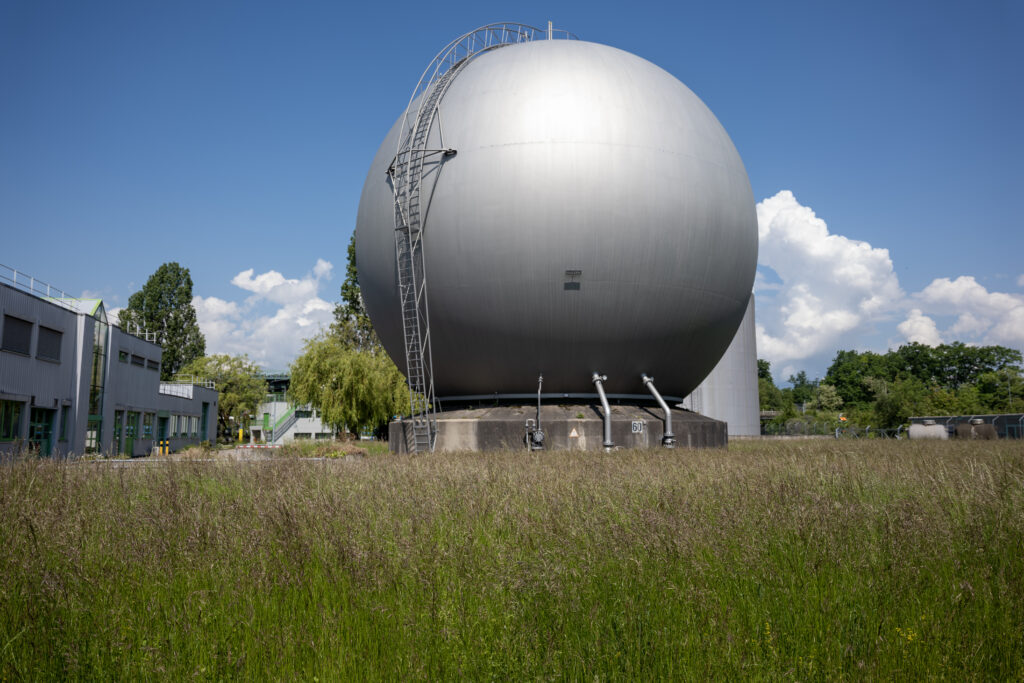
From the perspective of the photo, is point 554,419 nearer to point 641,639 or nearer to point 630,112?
point 630,112

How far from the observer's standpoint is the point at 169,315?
59156 mm

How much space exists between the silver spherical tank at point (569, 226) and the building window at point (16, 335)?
14126 mm

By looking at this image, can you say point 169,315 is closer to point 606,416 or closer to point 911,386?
point 606,416

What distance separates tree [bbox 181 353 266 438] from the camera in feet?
188

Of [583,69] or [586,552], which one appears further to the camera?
[583,69]

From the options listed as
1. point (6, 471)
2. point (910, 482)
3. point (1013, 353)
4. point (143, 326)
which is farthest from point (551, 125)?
point (1013, 353)

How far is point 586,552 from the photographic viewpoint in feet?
14.3

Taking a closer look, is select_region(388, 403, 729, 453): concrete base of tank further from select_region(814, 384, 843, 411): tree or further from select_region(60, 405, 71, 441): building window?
select_region(814, 384, 843, 411): tree

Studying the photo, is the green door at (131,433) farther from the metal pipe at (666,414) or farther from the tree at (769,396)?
the tree at (769,396)

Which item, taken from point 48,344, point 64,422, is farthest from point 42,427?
point 48,344

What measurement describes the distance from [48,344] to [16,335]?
2708mm

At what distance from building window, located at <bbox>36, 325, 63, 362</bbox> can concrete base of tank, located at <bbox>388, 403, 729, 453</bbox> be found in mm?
16398

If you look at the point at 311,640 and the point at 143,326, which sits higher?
the point at 143,326

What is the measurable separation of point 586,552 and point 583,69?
497 inches
